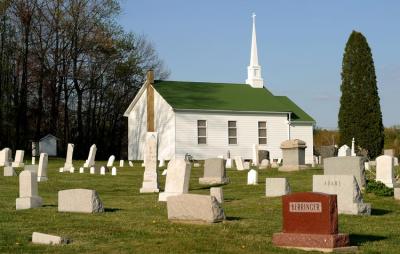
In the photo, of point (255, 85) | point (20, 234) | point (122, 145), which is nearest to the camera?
point (20, 234)

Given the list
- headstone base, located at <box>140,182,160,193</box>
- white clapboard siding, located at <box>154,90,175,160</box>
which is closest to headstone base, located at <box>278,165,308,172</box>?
headstone base, located at <box>140,182,160,193</box>

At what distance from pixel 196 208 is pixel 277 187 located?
263 inches

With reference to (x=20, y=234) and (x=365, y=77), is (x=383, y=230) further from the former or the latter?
(x=365, y=77)

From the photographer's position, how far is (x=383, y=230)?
14781 millimetres

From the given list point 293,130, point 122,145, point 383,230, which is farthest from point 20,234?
point 122,145

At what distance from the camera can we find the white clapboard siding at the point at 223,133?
49531 millimetres

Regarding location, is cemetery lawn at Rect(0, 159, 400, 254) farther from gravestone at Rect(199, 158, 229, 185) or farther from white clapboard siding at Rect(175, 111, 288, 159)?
white clapboard siding at Rect(175, 111, 288, 159)

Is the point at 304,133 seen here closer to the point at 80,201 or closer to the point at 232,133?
the point at 232,133

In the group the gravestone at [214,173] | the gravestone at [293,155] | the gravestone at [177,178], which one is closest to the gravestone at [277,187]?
the gravestone at [177,178]

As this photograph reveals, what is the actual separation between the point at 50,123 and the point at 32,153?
24.5 ft

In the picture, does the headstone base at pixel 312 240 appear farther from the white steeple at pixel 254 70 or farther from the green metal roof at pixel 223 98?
the white steeple at pixel 254 70

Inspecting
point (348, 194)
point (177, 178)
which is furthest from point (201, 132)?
point (348, 194)

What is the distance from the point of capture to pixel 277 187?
20938 millimetres

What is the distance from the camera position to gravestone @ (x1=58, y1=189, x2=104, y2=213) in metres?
Result: 17.4
